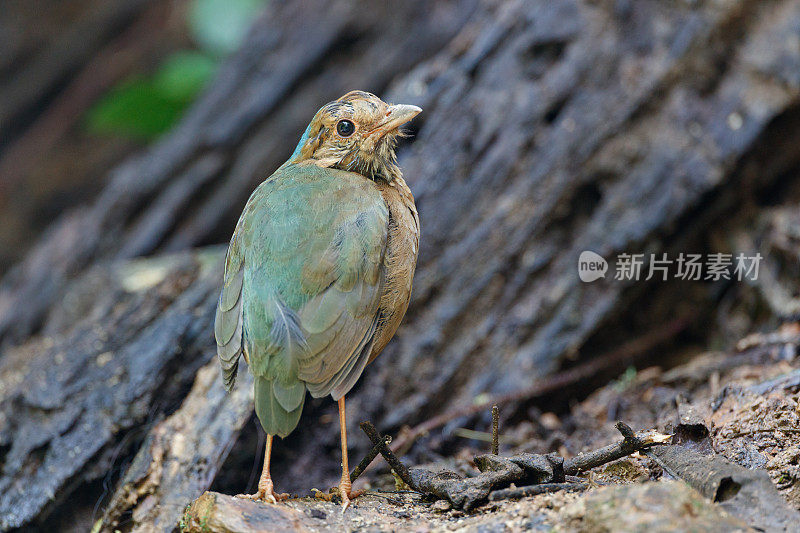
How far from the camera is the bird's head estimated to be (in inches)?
147

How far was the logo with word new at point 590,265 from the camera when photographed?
5.34 m

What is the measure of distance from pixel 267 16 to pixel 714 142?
4.43 m

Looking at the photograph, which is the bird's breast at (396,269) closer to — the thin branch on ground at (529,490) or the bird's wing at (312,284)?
the bird's wing at (312,284)

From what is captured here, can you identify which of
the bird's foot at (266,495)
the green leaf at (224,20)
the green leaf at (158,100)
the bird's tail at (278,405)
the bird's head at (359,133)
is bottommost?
the bird's foot at (266,495)

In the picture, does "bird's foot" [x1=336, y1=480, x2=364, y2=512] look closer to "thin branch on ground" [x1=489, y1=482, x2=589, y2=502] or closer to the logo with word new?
"thin branch on ground" [x1=489, y1=482, x2=589, y2=502]

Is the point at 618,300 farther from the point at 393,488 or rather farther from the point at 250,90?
the point at 250,90

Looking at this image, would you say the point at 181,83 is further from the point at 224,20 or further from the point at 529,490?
the point at 529,490

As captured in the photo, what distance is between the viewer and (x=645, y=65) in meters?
5.64

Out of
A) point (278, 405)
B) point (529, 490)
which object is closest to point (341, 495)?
point (278, 405)

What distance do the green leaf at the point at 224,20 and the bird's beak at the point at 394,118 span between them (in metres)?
4.54

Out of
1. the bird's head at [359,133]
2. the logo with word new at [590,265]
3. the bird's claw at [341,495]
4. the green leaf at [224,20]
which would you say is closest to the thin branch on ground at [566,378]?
the logo with word new at [590,265]

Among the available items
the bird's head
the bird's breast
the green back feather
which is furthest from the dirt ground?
the bird's head

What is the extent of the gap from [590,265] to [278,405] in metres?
2.94

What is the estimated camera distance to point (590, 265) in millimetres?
5336
